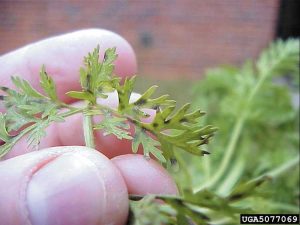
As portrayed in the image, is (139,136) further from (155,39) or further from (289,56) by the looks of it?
(155,39)

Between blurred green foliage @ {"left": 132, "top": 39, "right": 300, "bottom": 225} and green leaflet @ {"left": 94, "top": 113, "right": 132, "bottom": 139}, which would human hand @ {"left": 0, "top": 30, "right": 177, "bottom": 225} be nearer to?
green leaflet @ {"left": 94, "top": 113, "right": 132, "bottom": 139}

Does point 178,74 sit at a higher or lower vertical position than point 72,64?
lower

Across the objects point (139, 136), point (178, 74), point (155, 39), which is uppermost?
point (139, 136)

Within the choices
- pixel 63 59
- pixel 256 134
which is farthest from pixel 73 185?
pixel 256 134

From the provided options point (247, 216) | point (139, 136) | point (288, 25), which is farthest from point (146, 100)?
point (288, 25)

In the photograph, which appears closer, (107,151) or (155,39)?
(107,151)

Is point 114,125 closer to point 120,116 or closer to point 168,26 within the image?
point 120,116
